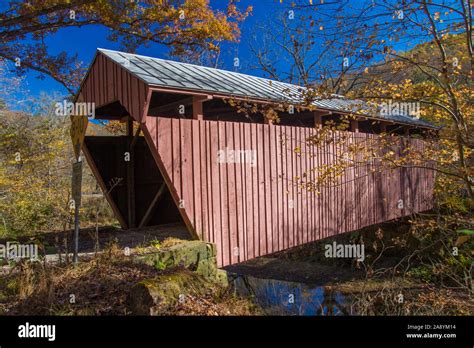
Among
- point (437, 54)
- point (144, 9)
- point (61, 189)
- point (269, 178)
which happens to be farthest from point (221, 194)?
point (61, 189)

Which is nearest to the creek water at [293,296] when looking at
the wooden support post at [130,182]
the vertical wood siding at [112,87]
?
the wooden support post at [130,182]

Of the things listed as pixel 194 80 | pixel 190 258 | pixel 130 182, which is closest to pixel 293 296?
pixel 130 182

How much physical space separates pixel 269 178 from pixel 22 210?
277 inches

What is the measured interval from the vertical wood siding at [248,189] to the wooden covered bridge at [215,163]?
16 mm

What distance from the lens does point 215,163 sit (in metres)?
5.61

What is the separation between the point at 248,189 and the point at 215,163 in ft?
2.66

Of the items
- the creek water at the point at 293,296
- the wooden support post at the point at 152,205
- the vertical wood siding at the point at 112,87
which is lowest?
the creek water at the point at 293,296

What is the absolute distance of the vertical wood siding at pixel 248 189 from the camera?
518 centimetres

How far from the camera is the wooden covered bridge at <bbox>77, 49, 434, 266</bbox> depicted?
5188 mm

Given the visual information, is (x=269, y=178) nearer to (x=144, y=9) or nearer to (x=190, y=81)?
(x=190, y=81)

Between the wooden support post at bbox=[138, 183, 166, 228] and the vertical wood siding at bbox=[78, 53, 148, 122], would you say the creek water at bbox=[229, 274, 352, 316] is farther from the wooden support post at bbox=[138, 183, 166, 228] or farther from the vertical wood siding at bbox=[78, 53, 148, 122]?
the vertical wood siding at bbox=[78, 53, 148, 122]

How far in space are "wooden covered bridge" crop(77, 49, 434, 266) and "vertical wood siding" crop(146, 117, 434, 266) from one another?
2cm

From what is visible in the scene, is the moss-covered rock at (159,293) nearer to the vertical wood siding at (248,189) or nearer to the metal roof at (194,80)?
the vertical wood siding at (248,189)
